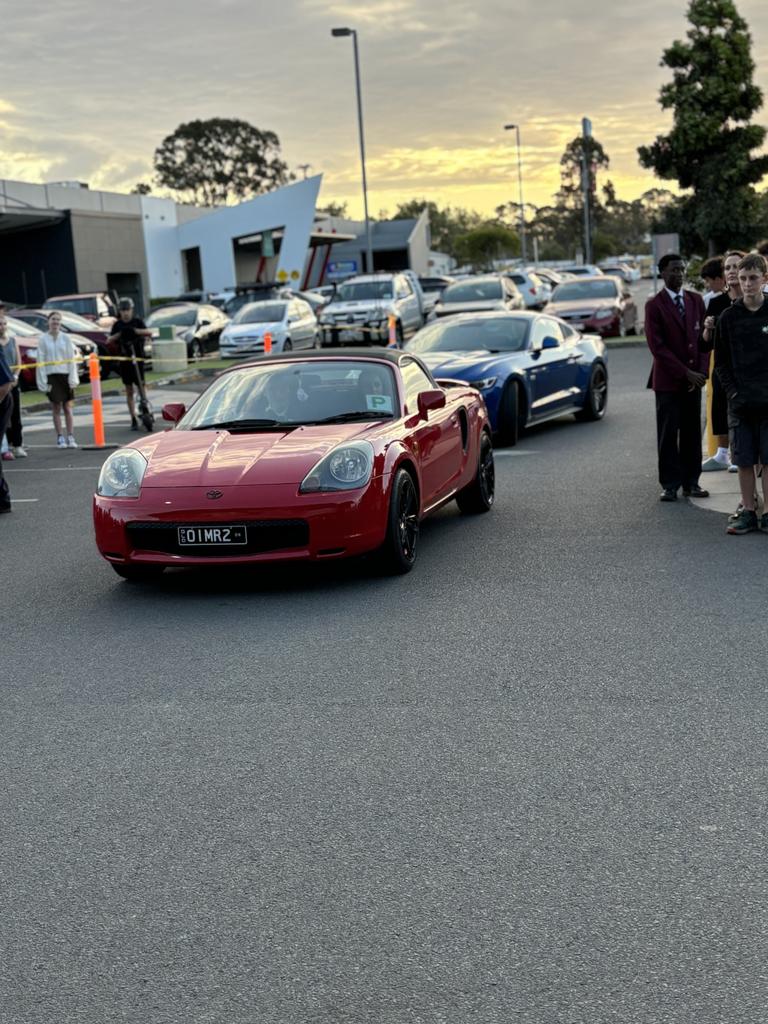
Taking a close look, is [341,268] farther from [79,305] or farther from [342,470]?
[342,470]

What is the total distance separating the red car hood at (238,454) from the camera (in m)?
8.10

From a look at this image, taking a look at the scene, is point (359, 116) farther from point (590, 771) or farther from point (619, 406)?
point (590, 771)

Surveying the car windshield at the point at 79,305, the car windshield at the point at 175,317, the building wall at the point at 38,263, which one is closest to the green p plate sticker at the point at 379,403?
the car windshield at the point at 175,317

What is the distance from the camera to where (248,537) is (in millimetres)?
7938

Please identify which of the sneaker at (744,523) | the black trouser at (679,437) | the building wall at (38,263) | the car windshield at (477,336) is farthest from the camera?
the building wall at (38,263)

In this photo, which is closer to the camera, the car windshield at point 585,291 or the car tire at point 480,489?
the car tire at point 480,489

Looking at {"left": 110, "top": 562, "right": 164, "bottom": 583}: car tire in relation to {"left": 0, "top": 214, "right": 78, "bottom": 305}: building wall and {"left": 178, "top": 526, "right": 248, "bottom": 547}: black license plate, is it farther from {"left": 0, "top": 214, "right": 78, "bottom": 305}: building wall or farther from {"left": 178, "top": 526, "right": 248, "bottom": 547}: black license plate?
{"left": 0, "top": 214, "right": 78, "bottom": 305}: building wall

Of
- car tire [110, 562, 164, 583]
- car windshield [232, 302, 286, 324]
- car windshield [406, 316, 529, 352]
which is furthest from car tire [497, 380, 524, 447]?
car windshield [232, 302, 286, 324]

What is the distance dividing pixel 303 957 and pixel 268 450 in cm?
516

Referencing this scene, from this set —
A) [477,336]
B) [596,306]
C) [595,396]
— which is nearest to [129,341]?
[477,336]

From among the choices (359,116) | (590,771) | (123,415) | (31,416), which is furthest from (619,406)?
(359,116)

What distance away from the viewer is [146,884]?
4.04 meters

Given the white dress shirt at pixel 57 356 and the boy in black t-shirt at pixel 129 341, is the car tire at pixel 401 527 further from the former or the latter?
the boy in black t-shirt at pixel 129 341

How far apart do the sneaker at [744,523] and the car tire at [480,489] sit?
6.92 feet
